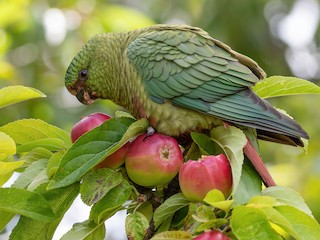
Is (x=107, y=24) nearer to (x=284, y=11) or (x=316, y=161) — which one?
(x=316, y=161)

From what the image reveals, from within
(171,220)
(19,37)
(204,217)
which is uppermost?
(204,217)

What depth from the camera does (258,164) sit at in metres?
2.43

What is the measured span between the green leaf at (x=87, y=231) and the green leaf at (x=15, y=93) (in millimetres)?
429

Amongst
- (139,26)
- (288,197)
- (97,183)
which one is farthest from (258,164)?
(139,26)

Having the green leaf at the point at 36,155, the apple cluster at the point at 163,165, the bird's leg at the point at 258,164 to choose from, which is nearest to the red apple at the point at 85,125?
the apple cluster at the point at 163,165

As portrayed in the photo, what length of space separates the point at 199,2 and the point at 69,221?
75.2 inches

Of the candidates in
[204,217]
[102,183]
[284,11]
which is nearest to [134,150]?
[102,183]

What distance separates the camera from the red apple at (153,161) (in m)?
2.36

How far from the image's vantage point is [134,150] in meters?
2.42

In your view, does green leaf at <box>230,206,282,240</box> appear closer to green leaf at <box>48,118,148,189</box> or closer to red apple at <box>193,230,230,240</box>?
red apple at <box>193,230,230,240</box>

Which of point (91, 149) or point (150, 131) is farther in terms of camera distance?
point (150, 131)

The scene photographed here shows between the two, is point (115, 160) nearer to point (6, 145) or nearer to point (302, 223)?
point (6, 145)

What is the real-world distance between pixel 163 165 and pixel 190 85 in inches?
17.6

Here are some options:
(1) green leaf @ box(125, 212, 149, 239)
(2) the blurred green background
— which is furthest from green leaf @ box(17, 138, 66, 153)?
(2) the blurred green background
